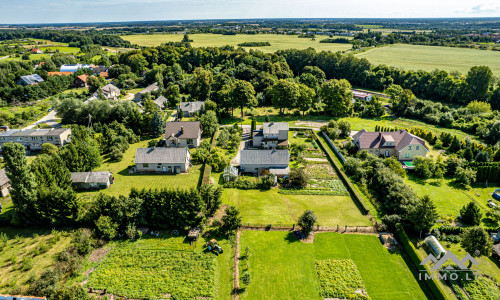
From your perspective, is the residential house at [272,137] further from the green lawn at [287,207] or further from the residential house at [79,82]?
the residential house at [79,82]

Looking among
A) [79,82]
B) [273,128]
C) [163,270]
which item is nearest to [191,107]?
[273,128]

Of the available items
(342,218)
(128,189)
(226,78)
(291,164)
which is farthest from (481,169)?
(226,78)

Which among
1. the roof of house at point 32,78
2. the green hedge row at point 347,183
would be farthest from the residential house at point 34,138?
the roof of house at point 32,78

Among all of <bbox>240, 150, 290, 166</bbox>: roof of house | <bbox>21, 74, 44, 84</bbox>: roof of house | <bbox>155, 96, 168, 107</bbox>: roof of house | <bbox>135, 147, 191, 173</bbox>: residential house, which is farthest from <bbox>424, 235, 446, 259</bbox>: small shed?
<bbox>21, 74, 44, 84</bbox>: roof of house

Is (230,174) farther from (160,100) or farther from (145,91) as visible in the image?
(145,91)

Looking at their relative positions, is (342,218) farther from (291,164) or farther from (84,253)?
(84,253)
